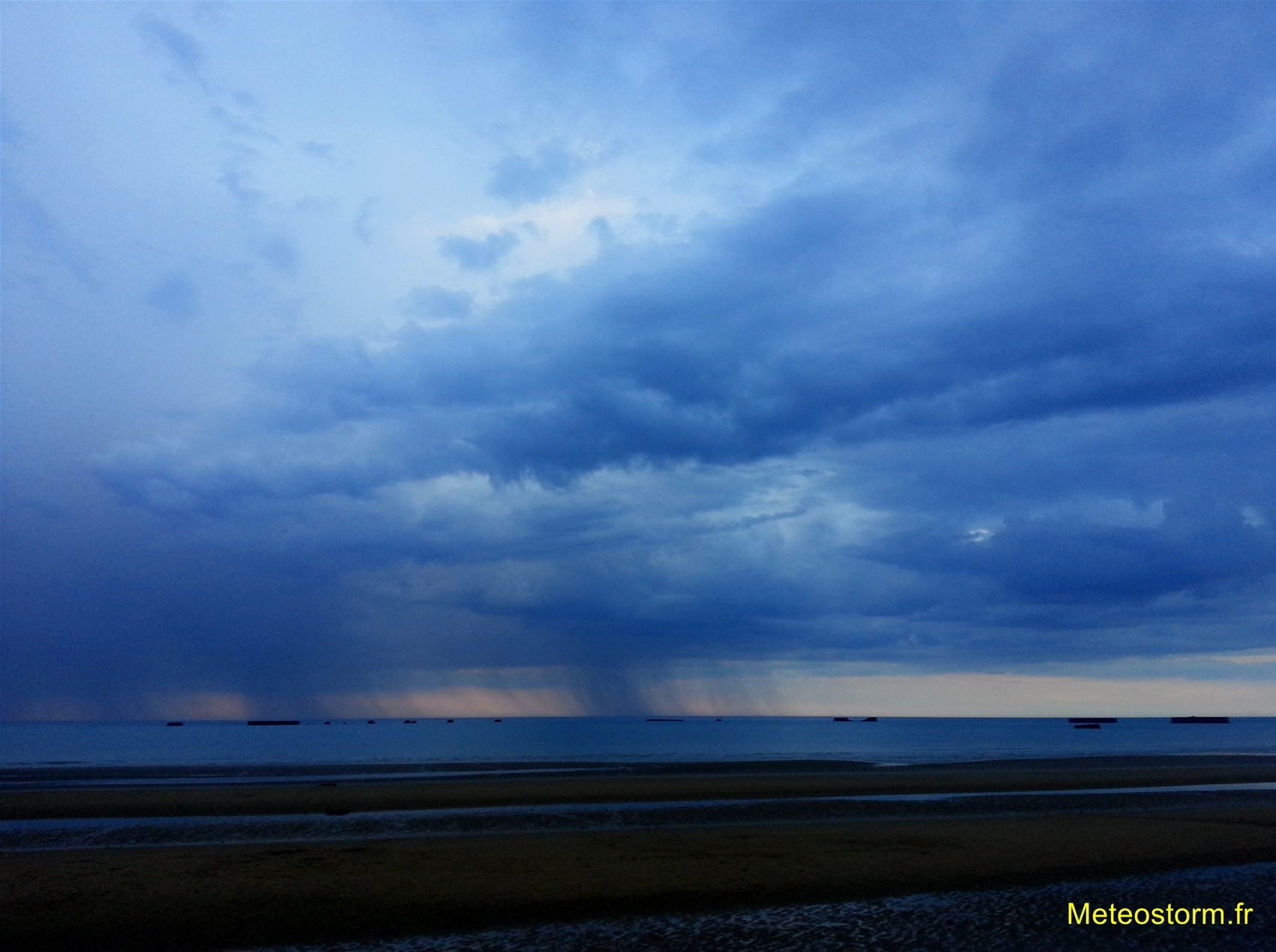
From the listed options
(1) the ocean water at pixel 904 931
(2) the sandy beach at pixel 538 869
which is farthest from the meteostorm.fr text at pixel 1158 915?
(2) the sandy beach at pixel 538 869

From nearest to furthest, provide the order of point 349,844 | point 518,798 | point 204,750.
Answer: point 349,844 → point 518,798 → point 204,750

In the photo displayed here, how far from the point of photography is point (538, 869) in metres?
24.2

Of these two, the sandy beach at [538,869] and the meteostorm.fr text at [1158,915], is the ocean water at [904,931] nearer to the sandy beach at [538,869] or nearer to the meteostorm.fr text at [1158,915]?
the meteostorm.fr text at [1158,915]

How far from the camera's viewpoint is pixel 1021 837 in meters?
29.2

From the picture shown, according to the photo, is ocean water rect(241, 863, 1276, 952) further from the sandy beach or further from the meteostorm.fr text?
the sandy beach

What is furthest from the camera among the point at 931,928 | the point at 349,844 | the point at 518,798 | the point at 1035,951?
the point at 518,798

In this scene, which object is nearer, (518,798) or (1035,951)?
(1035,951)

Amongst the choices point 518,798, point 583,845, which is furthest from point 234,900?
point 518,798

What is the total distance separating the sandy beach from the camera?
19.6 meters

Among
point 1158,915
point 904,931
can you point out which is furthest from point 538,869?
point 1158,915

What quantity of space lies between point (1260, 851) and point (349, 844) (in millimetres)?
30038

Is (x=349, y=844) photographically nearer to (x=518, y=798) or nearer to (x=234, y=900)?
(x=234, y=900)

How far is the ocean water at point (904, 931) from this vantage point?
57.3 ft

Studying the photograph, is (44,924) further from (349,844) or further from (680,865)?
(680,865)
